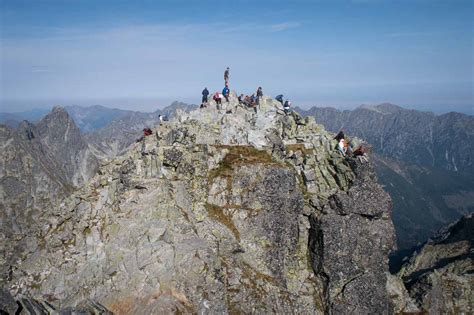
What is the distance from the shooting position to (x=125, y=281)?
48.2 metres

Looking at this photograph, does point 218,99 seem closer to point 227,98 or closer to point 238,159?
point 227,98

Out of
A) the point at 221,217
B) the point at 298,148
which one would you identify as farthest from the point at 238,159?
the point at 298,148

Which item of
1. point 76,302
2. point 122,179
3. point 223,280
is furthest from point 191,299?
point 122,179

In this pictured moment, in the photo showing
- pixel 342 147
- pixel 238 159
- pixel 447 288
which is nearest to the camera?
pixel 238 159

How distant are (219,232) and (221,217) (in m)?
2.45

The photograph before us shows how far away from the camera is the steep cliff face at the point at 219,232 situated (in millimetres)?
48750

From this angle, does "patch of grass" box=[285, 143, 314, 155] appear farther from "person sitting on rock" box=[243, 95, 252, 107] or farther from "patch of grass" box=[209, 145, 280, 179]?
"person sitting on rock" box=[243, 95, 252, 107]

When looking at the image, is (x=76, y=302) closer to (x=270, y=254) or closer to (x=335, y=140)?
(x=270, y=254)

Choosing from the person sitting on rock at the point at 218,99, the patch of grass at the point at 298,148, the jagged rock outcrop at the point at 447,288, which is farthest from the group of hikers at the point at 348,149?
the jagged rock outcrop at the point at 447,288

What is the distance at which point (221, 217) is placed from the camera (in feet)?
186

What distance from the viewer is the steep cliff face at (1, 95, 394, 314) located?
4875 centimetres

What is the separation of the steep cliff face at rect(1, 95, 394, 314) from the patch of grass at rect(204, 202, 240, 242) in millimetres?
151

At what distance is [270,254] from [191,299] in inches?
551

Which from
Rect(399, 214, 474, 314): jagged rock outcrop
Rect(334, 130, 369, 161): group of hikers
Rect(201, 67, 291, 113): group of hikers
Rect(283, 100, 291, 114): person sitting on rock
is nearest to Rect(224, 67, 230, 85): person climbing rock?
Rect(201, 67, 291, 113): group of hikers
